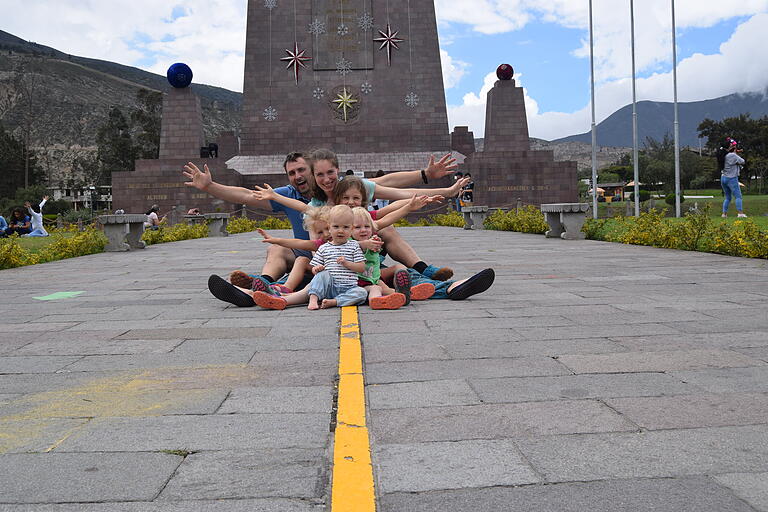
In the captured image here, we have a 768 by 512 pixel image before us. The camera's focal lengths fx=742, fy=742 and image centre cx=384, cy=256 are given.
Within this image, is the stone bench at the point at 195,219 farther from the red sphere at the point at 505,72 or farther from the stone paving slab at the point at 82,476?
the stone paving slab at the point at 82,476

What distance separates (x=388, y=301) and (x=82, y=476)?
352 cm

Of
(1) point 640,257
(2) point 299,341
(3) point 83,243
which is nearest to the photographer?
(2) point 299,341

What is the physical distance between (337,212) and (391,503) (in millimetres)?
3877

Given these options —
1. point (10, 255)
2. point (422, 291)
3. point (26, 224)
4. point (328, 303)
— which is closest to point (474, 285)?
point (422, 291)

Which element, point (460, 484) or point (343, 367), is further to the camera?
point (343, 367)

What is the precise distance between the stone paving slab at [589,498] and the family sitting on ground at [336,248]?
3563 millimetres

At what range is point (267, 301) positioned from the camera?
573 centimetres

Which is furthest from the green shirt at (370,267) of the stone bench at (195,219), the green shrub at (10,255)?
the stone bench at (195,219)

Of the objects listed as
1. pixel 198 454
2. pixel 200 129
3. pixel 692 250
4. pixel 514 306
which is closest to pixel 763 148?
pixel 200 129

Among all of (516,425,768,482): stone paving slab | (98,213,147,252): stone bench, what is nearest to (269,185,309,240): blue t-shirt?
(516,425,768,482): stone paving slab

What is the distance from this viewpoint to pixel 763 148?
60.9 meters

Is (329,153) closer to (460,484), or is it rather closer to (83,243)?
(460,484)

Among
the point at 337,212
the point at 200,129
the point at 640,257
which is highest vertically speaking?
the point at 200,129

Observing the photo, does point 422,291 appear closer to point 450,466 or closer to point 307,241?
point 307,241
